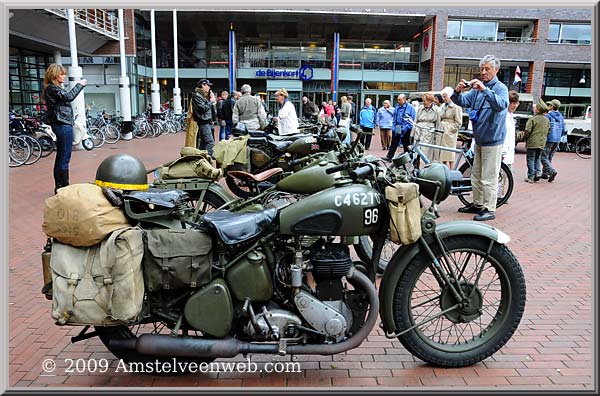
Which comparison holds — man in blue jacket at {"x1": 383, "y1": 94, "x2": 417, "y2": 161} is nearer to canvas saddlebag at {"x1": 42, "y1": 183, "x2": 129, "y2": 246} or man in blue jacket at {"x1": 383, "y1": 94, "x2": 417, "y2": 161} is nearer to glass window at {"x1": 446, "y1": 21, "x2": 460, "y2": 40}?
canvas saddlebag at {"x1": 42, "y1": 183, "x2": 129, "y2": 246}

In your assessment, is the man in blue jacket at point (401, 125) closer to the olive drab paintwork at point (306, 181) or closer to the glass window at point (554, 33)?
the olive drab paintwork at point (306, 181)

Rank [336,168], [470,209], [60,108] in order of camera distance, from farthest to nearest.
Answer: [470,209] < [60,108] < [336,168]

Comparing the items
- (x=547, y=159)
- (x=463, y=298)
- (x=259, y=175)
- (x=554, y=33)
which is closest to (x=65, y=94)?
(x=259, y=175)

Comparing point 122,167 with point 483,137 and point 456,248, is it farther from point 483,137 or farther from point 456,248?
point 483,137

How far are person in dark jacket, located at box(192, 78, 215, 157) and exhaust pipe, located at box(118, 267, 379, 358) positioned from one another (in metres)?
6.74

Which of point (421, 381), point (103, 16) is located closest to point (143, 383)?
point (421, 381)

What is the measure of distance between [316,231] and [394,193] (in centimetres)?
49

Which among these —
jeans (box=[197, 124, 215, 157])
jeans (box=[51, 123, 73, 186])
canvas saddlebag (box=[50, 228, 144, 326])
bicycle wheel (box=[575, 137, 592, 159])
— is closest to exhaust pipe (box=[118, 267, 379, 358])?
canvas saddlebag (box=[50, 228, 144, 326])

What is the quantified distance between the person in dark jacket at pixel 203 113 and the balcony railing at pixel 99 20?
13275 mm

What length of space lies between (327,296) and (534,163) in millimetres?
9782

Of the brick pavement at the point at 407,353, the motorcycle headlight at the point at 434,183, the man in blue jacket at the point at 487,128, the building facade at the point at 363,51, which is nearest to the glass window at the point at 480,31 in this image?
the building facade at the point at 363,51

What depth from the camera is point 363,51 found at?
129 feet

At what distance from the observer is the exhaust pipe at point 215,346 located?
282 cm

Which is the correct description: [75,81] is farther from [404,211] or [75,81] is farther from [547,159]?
[404,211]
